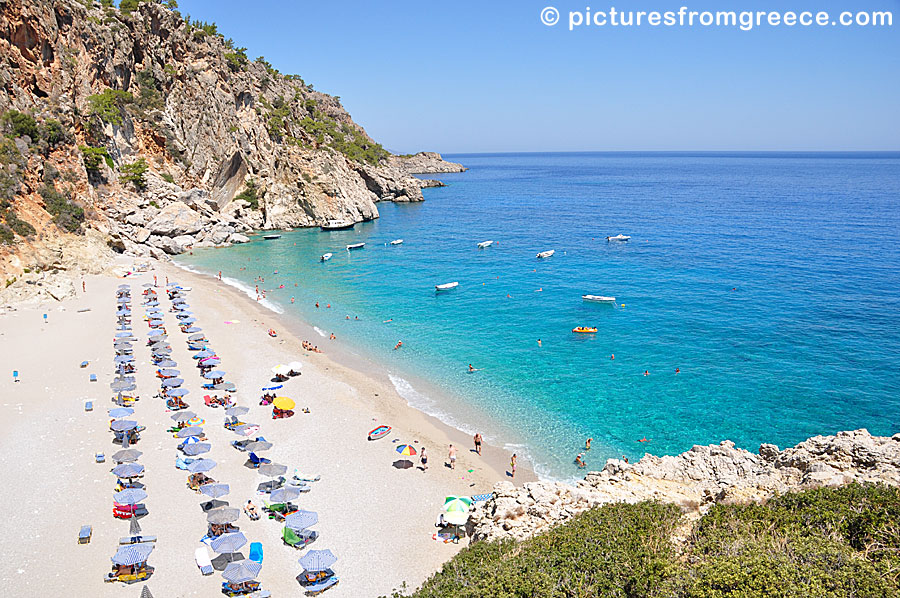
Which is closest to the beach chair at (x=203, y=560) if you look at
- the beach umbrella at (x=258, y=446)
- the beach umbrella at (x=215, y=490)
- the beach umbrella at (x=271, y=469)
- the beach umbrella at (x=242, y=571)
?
the beach umbrella at (x=242, y=571)

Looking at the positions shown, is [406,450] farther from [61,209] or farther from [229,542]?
[61,209]

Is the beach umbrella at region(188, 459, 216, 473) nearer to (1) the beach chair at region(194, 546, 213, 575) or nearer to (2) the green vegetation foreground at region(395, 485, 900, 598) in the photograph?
(1) the beach chair at region(194, 546, 213, 575)

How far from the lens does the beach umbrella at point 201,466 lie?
62.5 feet

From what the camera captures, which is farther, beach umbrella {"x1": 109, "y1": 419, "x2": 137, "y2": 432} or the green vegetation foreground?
beach umbrella {"x1": 109, "y1": 419, "x2": 137, "y2": 432}

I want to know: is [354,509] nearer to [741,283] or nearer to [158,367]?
[158,367]

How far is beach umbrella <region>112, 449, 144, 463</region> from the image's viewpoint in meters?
19.5

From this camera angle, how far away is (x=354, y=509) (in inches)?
721

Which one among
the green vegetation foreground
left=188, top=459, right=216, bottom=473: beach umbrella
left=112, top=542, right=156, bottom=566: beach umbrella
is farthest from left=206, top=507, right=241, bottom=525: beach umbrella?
the green vegetation foreground

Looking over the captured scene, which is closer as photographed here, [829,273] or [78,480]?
[78,480]

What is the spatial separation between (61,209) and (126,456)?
39.0 m

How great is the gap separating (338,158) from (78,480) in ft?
255

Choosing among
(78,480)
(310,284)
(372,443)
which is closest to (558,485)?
(372,443)

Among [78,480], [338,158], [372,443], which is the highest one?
[338,158]

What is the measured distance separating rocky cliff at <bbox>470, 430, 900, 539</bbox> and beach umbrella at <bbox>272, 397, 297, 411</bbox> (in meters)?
12.7
